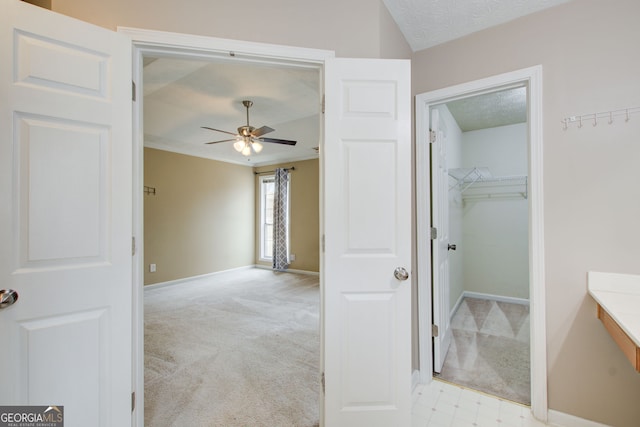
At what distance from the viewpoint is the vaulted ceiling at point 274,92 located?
169cm

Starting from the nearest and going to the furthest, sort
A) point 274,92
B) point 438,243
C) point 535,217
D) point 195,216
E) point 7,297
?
point 7,297 → point 535,217 → point 438,243 → point 274,92 → point 195,216

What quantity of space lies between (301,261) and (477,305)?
3.56m

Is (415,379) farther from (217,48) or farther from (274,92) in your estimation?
(274,92)

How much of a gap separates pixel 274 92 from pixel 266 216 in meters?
4.23

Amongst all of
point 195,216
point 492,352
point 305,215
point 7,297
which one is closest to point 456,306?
point 492,352

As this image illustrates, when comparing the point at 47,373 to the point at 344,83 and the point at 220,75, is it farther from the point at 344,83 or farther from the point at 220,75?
the point at 220,75

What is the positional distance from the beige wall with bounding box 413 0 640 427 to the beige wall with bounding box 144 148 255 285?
5.27 metres

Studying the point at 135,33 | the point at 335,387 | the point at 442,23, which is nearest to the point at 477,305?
the point at 335,387

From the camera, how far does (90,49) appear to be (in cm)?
119

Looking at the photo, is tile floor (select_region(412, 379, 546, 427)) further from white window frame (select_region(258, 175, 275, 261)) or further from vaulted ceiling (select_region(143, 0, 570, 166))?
white window frame (select_region(258, 175, 275, 261))

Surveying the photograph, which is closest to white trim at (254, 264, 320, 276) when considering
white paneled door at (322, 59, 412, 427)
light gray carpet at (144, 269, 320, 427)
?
light gray carpet at (144, 269, 320, 427)

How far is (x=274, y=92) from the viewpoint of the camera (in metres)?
2.87

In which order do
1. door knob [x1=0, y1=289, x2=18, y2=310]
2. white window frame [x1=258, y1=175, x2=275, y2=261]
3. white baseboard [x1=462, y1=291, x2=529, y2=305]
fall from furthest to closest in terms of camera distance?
white window frame [x1=258, y1=175, x2=275, y2=261]
white baseboard [x1=462, y1=291, x2=529, y2=305]
door knob [x1=0, y1=289, x2=18, y2=310]

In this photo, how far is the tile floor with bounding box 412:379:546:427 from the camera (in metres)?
1.65
